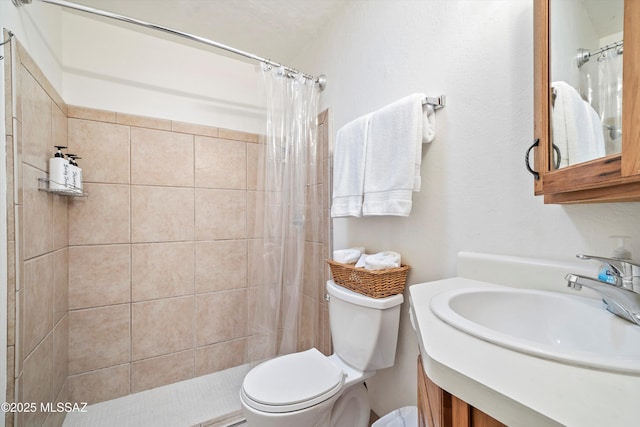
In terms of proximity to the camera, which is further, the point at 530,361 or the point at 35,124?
the point at 35,124

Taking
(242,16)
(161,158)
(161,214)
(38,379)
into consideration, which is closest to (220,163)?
(161,158)

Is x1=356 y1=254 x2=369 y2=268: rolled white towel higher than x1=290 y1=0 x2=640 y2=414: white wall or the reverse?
the reverse

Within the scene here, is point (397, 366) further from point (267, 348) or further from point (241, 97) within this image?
point (241, 97)

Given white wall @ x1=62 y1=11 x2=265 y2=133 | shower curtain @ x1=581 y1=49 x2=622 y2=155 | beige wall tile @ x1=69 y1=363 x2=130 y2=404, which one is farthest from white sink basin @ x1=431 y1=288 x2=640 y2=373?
beige wall tile @ x1=69 y1=363 x2=130 y2=404

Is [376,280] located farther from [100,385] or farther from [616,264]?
[100,385]

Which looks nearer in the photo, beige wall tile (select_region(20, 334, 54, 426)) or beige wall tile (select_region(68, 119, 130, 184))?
beige wall tile (select_region(20, 334, 54, 426))

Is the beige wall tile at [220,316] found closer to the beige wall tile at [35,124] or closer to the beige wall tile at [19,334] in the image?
the beige wall tile at [19,334]

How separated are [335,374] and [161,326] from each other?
1.28m

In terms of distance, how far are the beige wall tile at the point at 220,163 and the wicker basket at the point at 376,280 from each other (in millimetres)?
1191

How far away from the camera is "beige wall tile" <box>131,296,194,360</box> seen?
169 centimetres

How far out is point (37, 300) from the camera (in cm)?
112

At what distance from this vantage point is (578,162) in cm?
60

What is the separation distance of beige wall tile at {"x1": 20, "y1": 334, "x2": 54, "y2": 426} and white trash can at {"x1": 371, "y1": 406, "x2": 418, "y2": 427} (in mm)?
1345

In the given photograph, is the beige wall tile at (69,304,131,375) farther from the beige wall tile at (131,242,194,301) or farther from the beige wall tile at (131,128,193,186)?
the beige wall tile at (131,128,193,186)
